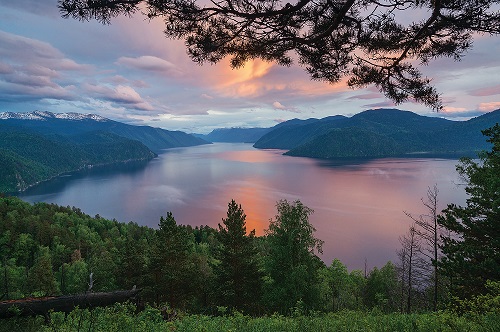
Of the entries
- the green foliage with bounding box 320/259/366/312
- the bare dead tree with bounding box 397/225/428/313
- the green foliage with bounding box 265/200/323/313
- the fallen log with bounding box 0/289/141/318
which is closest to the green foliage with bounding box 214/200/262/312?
the green foliage with bounding box 265/200/323/313

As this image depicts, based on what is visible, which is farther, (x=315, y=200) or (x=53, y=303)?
(x=315, y=200)

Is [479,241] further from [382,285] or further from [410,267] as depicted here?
[382,285]

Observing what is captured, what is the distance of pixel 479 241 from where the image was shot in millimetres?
15047

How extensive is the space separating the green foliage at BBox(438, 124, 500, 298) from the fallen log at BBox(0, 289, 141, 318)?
14.6m

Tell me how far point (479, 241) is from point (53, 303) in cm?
1889

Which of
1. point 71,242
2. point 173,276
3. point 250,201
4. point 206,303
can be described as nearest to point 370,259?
point 206,303

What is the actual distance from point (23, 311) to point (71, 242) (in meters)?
79.3

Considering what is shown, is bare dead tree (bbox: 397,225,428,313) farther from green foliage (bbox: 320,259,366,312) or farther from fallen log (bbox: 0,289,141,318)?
fallen log (bbox: 0,289,141,318)

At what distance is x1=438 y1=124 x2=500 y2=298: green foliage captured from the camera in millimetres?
12914

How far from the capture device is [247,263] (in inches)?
951

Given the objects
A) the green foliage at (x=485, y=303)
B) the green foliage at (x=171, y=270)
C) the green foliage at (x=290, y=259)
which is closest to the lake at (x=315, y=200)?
the green foliage at (x=290, y=259)

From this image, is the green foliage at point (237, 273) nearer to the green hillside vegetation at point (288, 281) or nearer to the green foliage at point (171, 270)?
the green hillside vegetation at point (288, 281)

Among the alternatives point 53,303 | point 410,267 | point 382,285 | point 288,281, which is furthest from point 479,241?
point 382,285

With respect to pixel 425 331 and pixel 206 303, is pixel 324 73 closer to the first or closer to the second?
pixel 425 331
